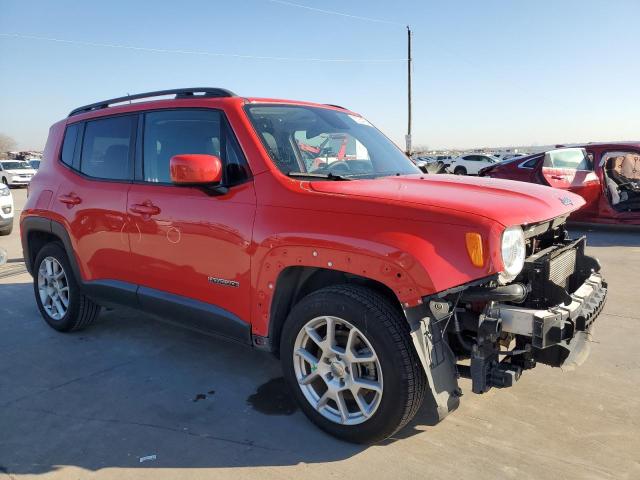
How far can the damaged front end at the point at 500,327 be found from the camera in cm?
251

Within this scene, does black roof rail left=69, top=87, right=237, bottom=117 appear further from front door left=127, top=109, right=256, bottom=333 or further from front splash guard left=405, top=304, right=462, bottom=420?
front splash guard left=405, top=304, right=462, bottom=420

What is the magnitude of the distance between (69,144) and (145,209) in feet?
5.11

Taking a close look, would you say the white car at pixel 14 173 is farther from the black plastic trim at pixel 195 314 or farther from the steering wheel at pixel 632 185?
the black plastic trim at pixel 195 314

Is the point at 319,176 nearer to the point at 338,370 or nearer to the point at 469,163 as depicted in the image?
the point at 338,370

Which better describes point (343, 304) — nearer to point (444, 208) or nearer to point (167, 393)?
point (444, 208)

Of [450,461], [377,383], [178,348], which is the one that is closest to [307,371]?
[377,383]

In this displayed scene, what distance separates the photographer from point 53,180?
467 cm

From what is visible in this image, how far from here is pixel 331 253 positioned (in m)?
2.71

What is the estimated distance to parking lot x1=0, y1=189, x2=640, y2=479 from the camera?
2.65m

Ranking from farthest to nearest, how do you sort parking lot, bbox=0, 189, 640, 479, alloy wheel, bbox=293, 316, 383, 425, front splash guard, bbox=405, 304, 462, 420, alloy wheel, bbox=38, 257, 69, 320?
alloy wheel, bbox=38, 257, 69, 320 < alloy wheel, bbox=293, 316, 383, 425 < parking lot, bbox=0, 189, 640, 479 < front splash guard, bbox=405, 304, 462, 420

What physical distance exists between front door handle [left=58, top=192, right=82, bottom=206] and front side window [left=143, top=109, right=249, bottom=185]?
89 cm

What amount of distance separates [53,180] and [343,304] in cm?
331

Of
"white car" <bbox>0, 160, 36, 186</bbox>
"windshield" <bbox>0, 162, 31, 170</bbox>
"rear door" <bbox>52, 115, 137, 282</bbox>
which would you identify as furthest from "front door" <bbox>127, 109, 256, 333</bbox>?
"windshield" <bbox>0, 162, 31, 170</bbox>

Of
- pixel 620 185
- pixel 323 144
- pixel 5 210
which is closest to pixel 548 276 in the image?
pixel 323 144
